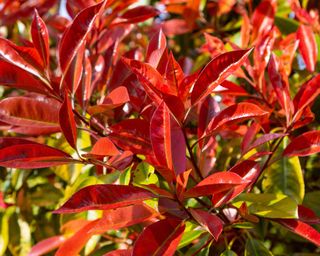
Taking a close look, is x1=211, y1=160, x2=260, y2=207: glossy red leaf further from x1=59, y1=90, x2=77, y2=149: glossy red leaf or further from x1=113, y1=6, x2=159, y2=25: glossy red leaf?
x1=113, y1=6, x2=159, y2=25: glossy red leaf

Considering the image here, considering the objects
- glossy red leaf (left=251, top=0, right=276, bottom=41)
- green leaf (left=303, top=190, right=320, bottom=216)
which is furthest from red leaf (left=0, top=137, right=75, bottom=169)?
glossy red leaf (left=251, top=0, right=276, bottom=41)

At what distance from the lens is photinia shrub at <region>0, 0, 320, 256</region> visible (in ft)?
3.18

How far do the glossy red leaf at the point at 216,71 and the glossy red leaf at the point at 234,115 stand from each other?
0.21 ft

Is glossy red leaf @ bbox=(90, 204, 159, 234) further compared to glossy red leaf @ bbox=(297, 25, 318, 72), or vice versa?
glossy red leaf @ bbox=(297, 25, 318, 72)

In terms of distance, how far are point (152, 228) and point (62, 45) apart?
1.26 feet

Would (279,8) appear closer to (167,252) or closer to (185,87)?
(185,87)

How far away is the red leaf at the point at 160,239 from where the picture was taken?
0.94 metres

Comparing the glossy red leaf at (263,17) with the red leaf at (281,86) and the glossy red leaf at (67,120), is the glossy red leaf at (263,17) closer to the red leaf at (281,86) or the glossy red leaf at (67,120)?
the red leaf at (281,86)

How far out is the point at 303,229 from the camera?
1.05 meters

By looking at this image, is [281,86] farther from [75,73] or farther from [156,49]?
[75,73]

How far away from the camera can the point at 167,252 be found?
94 cm

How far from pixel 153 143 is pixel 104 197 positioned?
0.38ft

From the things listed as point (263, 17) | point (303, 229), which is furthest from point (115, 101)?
point (263, 17)

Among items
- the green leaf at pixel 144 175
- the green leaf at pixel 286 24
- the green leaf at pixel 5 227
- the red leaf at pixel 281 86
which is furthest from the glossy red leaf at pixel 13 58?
the green leaf at pixel 286 24
